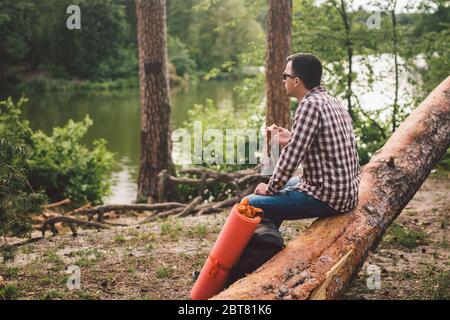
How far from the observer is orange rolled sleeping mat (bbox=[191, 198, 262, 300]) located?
4.59m

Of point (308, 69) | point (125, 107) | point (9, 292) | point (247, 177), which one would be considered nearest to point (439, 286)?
point (308, 69)

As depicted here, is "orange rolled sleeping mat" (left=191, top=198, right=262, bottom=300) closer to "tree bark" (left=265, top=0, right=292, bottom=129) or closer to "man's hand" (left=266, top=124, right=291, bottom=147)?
"man's hand" (left=266, top=124, right=291, bottom=147)

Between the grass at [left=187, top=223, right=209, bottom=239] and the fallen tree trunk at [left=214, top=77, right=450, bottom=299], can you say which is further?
the grass at [left=187, top=223, right=209, bottom=239]

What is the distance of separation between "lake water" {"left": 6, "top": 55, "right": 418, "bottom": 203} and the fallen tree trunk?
7.13 metres

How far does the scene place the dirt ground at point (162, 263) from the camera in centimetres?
530

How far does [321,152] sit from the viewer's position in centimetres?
467

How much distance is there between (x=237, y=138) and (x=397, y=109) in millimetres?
3708

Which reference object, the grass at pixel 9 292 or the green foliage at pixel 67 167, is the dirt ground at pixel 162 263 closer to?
the grass at pixel 9 292

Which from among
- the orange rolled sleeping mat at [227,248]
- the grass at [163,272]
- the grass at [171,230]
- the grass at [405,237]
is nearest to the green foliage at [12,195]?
the grass at [163,272]

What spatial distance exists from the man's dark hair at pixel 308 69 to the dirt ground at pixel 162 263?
1915 millimetres

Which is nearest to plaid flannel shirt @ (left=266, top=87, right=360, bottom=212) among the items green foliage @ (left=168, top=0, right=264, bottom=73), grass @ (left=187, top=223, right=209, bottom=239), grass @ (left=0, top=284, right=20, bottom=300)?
grass @ (left=0, top=284, right=20, bottom=300)

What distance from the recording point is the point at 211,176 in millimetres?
10508

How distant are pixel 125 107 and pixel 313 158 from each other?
30.5m

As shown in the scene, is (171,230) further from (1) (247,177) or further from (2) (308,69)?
(2) (308,69)
